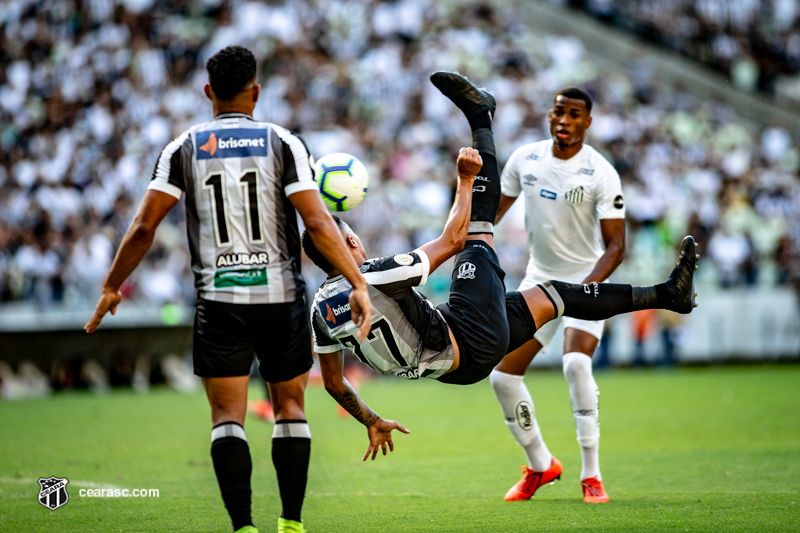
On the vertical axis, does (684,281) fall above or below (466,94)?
below

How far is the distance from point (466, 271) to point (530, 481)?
1.80 metres

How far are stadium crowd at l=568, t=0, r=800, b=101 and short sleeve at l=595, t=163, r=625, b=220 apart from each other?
64.0 feet

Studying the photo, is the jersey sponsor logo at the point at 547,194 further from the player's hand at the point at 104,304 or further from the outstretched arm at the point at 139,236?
the player's hand at the point at 104,304

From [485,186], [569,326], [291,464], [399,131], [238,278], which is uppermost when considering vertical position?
[399,131]

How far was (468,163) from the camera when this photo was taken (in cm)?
555

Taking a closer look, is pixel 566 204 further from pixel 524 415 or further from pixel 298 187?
pixel 298 187

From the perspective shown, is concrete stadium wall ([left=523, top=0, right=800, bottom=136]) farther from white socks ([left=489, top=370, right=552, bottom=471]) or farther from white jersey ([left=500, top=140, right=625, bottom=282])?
white socks ([left=489, top=370, right=552, bottom=471])

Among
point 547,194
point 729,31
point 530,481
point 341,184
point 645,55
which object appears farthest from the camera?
point 729,31

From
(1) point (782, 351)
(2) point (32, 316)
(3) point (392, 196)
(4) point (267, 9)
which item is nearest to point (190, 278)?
(2) point (32, 316)

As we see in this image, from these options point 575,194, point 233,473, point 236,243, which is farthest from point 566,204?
point 233,473

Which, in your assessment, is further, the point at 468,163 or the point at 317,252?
the point at 468,163

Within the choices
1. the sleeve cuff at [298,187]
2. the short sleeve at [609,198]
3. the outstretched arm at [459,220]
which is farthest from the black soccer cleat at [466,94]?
the sleeve cuff at [298,187]

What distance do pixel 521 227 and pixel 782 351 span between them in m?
6.05

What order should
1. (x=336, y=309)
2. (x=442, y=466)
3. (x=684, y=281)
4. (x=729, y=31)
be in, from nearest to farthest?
(x=336, y=309), (x=684, y=281), (x=442, y=466), (x=729, y=31)
